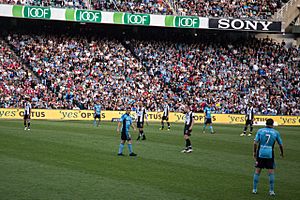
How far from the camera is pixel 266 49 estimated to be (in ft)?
211

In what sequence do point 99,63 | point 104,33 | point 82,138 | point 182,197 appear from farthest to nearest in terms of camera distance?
point 104,33 < point 99,63 < point 82,138 < point 182,197

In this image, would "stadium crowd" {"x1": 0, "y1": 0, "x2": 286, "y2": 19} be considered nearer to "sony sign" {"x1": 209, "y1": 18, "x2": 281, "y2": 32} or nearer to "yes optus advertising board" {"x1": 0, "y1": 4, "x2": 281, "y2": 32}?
"yes optus advertising board" {"x1": 0, "y1": 4, "x2": 281, "y2": 32}

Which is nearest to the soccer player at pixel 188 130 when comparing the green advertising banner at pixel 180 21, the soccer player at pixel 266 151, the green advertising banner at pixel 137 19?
the soccer player at pixel 266 151

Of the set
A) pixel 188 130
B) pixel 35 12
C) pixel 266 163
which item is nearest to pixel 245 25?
pixel 35 12

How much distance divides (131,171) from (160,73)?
40.2 meters

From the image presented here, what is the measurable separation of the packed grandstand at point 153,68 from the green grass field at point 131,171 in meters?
23.8

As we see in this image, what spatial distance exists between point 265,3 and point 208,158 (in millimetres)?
45602

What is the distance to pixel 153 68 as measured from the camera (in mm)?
58656

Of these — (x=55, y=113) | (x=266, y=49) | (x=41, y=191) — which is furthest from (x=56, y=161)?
(x=266, y=49)

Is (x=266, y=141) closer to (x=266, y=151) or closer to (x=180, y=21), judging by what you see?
(x=266, y=151)

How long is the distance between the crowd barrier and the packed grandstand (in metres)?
0.57

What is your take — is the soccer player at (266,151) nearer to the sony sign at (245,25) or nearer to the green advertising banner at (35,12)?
the green advertising banner at (35,12)

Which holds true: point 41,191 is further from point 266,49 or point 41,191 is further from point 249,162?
point 266,49

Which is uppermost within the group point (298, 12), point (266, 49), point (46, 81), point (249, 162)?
point (298, 12)
